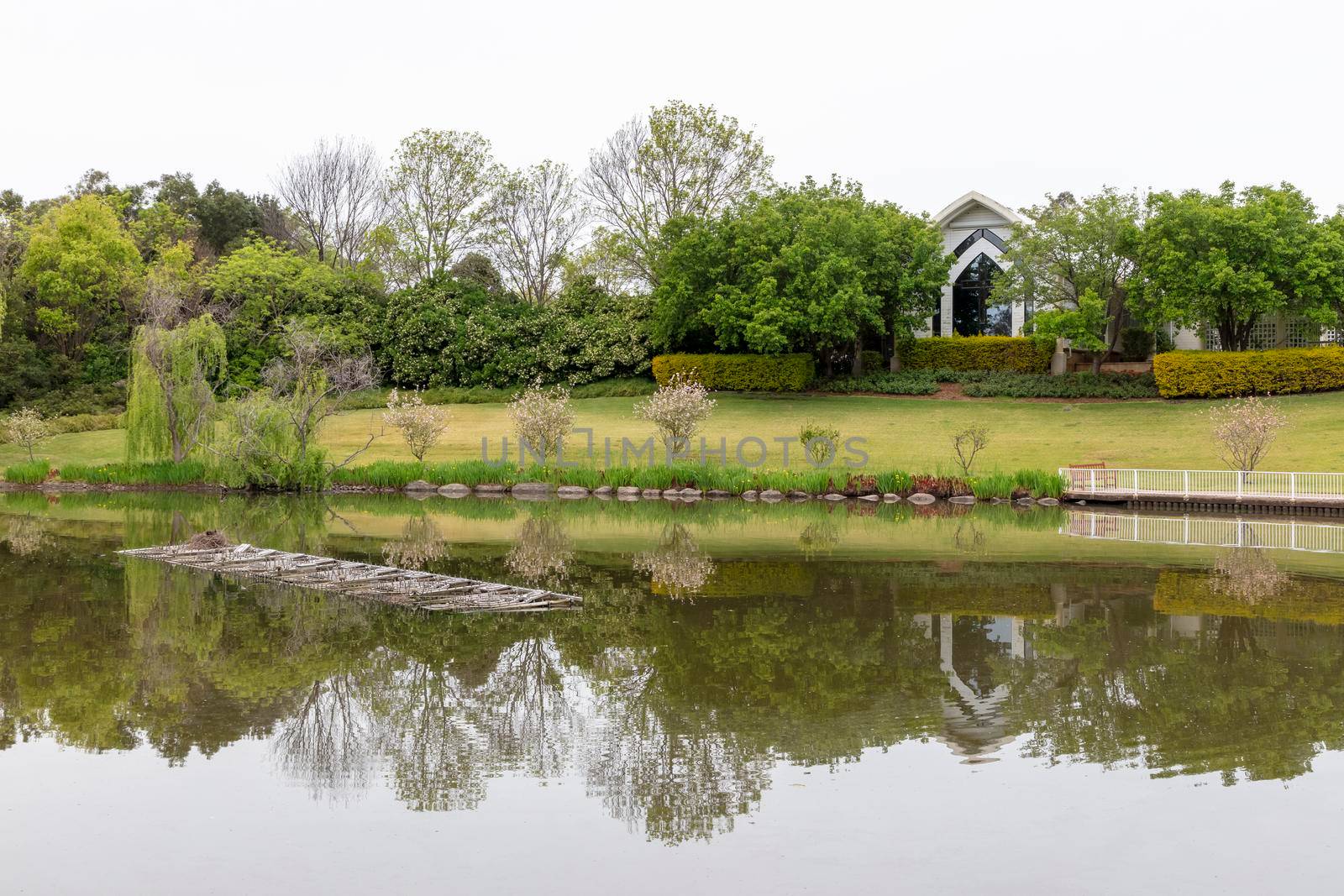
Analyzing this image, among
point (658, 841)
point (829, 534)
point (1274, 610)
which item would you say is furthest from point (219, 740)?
point (829, 534)

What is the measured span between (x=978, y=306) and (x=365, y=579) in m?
39.1

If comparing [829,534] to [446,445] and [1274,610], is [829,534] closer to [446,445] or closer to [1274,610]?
[1274,610]

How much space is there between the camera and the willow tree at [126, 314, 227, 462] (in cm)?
3434

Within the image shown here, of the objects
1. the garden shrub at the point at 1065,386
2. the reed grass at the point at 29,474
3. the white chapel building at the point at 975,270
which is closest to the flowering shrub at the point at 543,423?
the reed grass at the point at 29,474

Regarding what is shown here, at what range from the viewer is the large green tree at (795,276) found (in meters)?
44.4

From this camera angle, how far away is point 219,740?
9367 millimetres

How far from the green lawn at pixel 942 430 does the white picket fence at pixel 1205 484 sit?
102 inches

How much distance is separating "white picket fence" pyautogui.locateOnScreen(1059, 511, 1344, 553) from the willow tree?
2471cm

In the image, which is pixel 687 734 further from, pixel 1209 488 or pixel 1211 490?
pixel 1209 488

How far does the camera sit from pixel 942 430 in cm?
4003

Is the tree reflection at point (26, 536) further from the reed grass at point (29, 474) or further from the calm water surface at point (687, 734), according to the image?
the reed grass at point (29, 474)

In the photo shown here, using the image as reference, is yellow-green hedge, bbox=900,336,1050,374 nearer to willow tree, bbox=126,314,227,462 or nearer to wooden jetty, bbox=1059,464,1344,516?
wooden jetty, bbox=1059,464,1344,516

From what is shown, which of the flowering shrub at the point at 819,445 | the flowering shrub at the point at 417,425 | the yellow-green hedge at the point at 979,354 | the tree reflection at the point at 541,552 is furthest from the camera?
the yellow-green hedge at the point at 979,354

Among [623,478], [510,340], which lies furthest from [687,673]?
[510,340]
